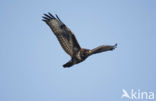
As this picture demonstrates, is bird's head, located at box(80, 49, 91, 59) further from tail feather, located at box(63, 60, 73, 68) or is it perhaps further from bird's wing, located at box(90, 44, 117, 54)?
tail feather, located at box(63, 60, 73, 68)

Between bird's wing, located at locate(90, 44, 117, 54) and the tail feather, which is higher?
bird's wing, located at locate(90, 44, 117, 54)

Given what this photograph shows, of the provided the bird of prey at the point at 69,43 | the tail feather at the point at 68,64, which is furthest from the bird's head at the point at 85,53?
the tail feather at the point at 68,64

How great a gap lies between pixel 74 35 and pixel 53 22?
1.12 meters

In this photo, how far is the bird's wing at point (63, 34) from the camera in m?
10.2

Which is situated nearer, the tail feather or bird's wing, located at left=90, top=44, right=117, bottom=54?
bird's wing, located at left=90, top=44, right=117, bottom=54

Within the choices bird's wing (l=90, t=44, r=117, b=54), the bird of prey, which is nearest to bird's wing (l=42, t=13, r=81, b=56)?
the bird of prey

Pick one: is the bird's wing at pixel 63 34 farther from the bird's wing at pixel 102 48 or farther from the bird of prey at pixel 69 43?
the bird's wing at pixel 102 48

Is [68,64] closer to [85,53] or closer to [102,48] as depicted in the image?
[85,53]

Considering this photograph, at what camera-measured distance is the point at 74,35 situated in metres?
10.1

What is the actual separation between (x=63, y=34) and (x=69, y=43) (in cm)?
42

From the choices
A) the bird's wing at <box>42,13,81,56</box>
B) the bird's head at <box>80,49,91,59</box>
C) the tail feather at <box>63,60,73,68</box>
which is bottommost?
the tail feather at <box>63,60,73,68</box>

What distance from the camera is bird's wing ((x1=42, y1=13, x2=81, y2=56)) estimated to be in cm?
1023

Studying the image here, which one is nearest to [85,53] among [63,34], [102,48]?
[102,48]

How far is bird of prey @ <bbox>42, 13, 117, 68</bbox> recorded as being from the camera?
981 cm
